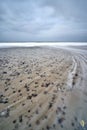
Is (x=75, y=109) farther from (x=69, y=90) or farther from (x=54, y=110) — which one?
(x=69, y=90)

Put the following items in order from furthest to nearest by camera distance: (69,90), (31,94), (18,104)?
(69,90) → (31,94) → (18,104)

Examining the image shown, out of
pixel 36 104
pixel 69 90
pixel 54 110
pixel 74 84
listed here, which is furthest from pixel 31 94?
pixel 74 84

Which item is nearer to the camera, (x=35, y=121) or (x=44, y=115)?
(x=35, y=121)

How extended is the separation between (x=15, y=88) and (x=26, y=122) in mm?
2405

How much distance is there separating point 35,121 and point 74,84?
11.3 feet

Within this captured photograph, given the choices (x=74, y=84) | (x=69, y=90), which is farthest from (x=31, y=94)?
(x=74, y=84)

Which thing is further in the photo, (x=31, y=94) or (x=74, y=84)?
(x=74, y=84)

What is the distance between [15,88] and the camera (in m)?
5.66

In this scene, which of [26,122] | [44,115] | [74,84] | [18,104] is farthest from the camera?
[74,84]

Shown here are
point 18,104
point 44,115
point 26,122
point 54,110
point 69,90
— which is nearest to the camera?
point 26,122

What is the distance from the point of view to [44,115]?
150 inches

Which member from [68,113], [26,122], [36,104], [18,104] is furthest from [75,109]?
[18,104]

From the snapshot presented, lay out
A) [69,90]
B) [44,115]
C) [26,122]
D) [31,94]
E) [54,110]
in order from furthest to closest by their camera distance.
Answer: [69,90], [31,94], [54,110], [44,115], [26,122]

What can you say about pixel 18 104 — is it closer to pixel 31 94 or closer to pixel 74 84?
pixel 31 94
